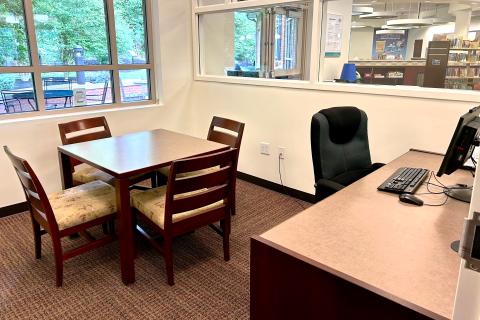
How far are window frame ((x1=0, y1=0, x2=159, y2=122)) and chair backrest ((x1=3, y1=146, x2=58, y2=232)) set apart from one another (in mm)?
1386

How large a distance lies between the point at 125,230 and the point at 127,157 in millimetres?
505

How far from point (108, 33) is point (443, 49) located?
343 centimetres

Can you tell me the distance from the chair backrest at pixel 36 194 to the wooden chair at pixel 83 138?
61cm

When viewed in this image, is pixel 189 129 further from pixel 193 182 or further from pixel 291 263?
pixel 291 263

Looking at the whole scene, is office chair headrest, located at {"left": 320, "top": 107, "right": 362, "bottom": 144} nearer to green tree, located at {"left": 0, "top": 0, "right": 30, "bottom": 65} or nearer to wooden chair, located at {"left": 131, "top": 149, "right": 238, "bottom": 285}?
wooden chair, located at {"left": 131, "top": 149, "right": 238, "bottom": 285}

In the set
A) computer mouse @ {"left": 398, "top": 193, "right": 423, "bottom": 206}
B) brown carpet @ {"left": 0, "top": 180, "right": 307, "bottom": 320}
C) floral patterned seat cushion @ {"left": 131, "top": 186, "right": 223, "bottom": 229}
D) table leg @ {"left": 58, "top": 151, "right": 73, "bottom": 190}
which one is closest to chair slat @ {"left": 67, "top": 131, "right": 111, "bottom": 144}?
table leg @ {"left": 58, "top": 151, "right": 73, "bottom": 190}

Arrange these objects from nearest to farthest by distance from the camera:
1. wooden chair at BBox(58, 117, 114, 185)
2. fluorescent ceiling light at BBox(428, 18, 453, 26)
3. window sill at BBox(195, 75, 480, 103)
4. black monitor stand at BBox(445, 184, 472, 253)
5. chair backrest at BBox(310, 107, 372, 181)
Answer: black monitor stand at BBox(445, 184, 472, 253) < chair backrest at BBox(310, 107, 372, 181) < window sill at BBox(195, 75, 480, 103) < wooden chair at BBox(58, 117, 114, 185) < fluorescent ceiling light at BBox(428, 18, 453, 26)

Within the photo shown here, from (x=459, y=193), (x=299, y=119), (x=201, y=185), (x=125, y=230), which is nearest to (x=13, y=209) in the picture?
(x=125, y=230)

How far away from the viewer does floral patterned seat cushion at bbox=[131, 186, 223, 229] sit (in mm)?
2239

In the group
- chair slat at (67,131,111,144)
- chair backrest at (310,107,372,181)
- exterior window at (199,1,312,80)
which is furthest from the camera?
exterior window at (199,1,312,80)

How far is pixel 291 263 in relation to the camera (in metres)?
1.24

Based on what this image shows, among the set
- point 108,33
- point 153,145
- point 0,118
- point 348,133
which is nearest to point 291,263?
point 348,133

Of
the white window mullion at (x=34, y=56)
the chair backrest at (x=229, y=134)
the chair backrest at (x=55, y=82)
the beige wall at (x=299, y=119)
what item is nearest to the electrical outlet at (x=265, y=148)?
the beige wall at (x=299, y=119)

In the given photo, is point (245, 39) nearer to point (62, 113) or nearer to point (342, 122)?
point (62, 113)
